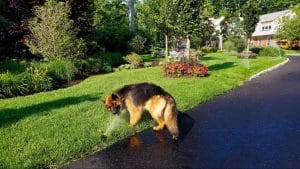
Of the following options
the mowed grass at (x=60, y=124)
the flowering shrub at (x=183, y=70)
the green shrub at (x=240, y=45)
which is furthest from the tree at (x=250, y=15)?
the mowed grass at (x=60, y=124)

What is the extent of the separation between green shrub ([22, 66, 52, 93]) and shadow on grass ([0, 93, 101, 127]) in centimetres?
258

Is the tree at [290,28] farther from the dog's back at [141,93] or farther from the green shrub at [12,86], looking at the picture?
the dog's back at [141,93]

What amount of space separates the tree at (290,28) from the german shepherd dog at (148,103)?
5153cm

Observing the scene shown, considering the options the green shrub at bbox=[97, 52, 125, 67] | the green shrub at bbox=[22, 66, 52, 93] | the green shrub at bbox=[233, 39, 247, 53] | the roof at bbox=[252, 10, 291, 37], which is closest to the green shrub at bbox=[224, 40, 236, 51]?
the green shrub at bbox=[233, 39, 247, 53]

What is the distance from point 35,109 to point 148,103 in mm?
4211

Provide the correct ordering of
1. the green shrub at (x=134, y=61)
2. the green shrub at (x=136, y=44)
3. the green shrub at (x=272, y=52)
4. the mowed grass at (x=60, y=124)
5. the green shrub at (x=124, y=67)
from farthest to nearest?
1. the green shrub at (x=272, y=52)
2. the green shrub at (x=136, y=44)
3. the green shrub at (x=134, y=61)
4. the green shrub at (x=124, y=67)
5. the mowed grass at (x=60, y=124)

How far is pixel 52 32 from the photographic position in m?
18.2

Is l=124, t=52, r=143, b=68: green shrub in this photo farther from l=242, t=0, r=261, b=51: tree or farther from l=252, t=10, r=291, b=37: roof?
l=252, t=10, r=291, b=37: roof

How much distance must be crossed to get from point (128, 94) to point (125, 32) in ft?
75.2

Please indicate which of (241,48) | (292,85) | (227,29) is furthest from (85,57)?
(227,29)

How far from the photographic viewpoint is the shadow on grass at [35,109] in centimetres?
920

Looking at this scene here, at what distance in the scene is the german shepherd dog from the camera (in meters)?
7.31

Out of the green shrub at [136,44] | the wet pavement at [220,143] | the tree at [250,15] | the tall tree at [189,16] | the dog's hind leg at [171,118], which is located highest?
the tree at [250,15]

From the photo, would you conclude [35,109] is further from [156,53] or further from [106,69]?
[156,53]
